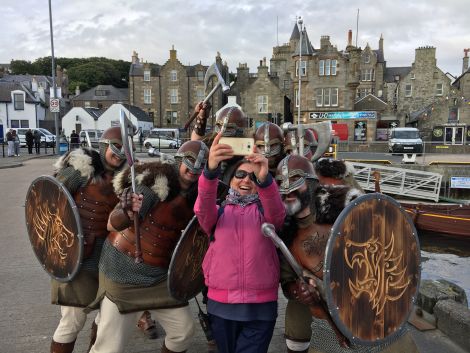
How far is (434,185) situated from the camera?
17.0 m

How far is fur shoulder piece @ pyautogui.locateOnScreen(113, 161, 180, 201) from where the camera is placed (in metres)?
2.81

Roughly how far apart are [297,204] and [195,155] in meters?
0.72

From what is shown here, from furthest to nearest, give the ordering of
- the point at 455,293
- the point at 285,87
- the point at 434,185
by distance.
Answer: the point at 285,87, the point at 434,185, the point at 455,293

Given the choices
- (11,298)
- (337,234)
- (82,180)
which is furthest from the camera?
(11,298)

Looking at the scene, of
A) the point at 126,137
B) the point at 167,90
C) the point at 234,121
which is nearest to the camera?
the point at 126,137

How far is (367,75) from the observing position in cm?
6159

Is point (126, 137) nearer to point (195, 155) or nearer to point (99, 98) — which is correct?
point (195, 155)

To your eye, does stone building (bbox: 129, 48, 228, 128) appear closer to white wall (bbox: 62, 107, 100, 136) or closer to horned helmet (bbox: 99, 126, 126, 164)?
white wall (bbox: 62, 107, 100, 136)

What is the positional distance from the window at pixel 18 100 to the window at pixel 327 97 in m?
28.8

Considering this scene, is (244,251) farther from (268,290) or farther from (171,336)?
(171,336)

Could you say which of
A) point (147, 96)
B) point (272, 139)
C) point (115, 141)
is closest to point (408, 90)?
point (147, 96)

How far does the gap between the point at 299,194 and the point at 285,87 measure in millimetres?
47413

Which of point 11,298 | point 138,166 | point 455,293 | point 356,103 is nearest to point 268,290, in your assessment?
point 138,166

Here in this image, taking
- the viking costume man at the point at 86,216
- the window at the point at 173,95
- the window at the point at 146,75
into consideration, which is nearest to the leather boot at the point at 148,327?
the viking costume man at the point at 86,216
